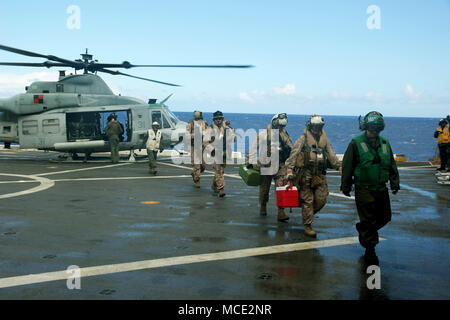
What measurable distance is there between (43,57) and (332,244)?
1385cm

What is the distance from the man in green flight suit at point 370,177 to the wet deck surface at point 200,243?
1.36 ft

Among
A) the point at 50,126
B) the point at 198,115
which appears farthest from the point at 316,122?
the point at 50,126

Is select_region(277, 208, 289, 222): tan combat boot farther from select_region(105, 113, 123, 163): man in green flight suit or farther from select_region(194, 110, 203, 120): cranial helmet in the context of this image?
select_region(105, 113, 123, 163): man in green flight suit

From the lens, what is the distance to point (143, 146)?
21.1 m

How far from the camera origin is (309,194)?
7.85m

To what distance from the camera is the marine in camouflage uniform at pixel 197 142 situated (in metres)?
13.1

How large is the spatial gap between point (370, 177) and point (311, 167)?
147 cm

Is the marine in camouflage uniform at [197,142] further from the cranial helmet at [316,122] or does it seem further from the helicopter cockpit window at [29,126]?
the helicopter cockpit window at [29,126]

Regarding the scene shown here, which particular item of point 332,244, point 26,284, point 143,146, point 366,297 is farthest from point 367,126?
point 143,146

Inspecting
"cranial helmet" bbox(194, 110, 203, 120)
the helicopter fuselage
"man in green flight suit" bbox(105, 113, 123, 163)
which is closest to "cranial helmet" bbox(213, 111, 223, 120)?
"cranial helmet" bbox(194, 110, 203, 120)

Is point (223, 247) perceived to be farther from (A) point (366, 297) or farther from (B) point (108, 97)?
(B) point (108, 97)

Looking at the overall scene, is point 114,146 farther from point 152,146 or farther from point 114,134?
point 152,146

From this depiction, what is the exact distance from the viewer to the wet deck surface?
5.18 metres

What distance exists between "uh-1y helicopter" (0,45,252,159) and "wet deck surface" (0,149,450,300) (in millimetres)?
7206
